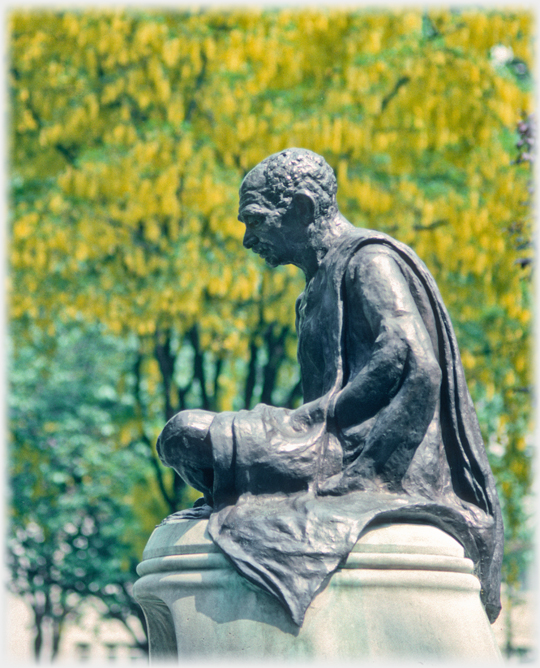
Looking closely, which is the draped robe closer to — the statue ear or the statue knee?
the statue knee

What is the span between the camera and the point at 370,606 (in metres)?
3.54

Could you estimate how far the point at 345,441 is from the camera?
3.90 meters

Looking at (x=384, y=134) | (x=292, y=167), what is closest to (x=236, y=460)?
(x=292, y=167)

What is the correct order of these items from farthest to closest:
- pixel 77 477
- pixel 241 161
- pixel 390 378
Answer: pixel 77 477
pixel 241 161
pixel 390 378

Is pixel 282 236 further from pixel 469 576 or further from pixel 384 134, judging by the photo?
pixel 384 134

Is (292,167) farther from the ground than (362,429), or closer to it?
farther from the ground

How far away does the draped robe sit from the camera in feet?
11.6

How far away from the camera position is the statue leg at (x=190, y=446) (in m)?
3.84

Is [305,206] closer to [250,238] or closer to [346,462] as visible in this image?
[250,238]

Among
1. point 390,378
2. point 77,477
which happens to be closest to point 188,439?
point 390,378

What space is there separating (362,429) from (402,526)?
42 cm

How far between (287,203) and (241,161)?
6.04 meters

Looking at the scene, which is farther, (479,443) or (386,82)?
(386,82)

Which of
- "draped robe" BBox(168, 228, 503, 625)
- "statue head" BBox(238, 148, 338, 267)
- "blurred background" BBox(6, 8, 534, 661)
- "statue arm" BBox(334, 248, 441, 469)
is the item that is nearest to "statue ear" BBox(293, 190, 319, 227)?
"statue head" BBox(238, 148, 338, 267)
